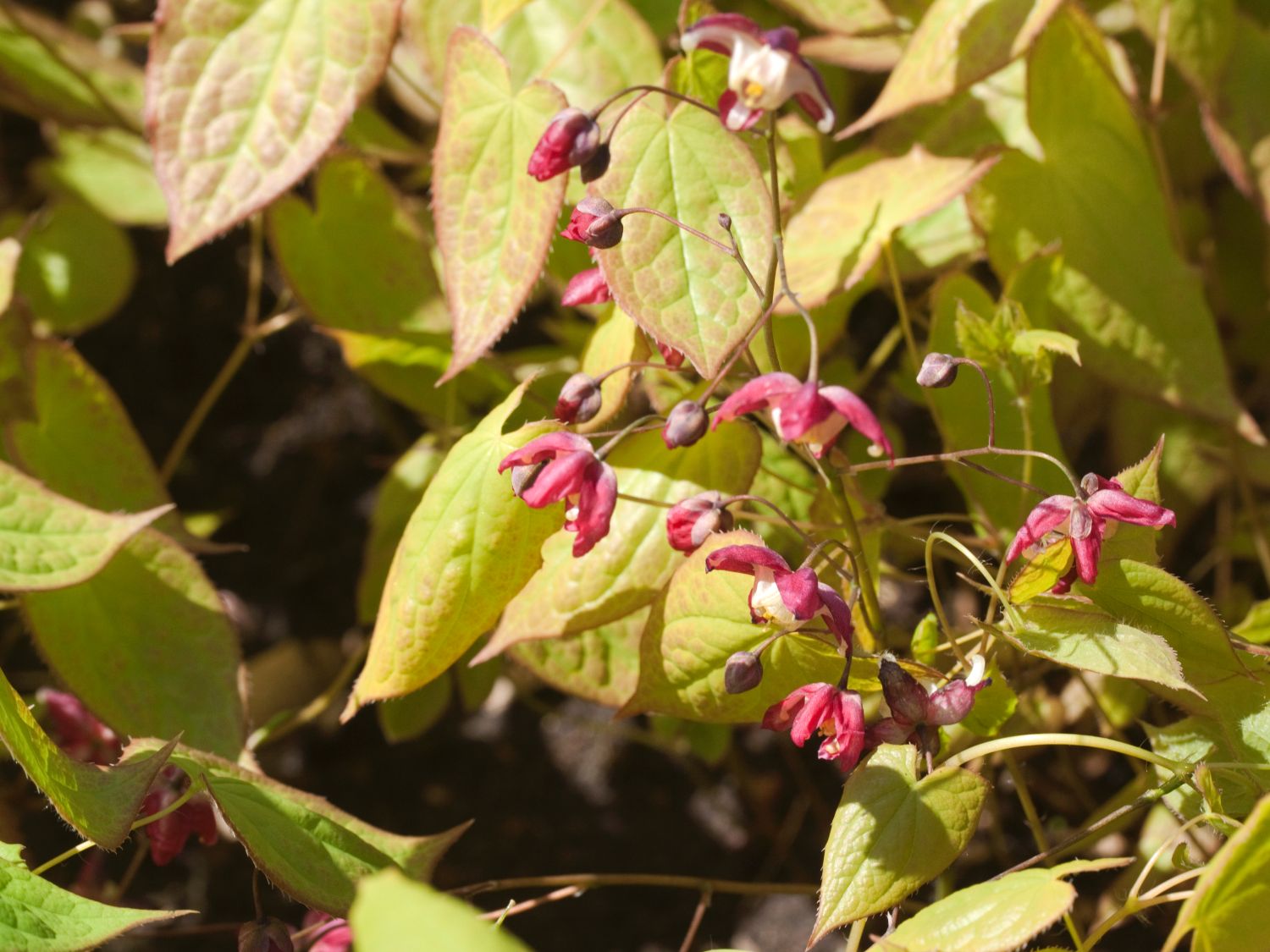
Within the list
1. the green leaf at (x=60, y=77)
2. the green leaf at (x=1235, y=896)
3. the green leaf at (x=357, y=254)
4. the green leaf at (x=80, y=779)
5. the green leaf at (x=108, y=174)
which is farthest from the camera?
the green leaf at (x=108, y=174)

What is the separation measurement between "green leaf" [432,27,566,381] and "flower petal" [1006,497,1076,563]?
36cm

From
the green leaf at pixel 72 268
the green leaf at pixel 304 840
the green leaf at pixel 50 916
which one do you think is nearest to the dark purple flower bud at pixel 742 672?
the green leaf at pixel 304 840

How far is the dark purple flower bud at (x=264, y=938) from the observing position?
76cm

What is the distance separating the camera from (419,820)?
1379 mm

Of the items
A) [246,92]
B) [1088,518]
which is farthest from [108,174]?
[1088,518]

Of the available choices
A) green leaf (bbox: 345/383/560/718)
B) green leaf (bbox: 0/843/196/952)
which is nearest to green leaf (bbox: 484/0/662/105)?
green leaf (bbox: 345/383/560/718)

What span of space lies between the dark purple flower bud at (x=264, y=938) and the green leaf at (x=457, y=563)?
0.15 m

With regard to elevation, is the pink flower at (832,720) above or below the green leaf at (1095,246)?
below

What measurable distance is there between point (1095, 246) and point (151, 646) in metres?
0.88

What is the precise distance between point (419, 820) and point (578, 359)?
60 cm

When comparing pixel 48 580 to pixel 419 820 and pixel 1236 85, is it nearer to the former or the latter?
pixel 419 820

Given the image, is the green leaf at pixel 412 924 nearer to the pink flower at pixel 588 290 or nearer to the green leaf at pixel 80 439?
the pink flower at pixel 588 290

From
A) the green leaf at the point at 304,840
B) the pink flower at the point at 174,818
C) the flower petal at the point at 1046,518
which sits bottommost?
the pink flower at the point at 174,818

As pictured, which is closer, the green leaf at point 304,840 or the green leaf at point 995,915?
the green leaf at point 995,915
